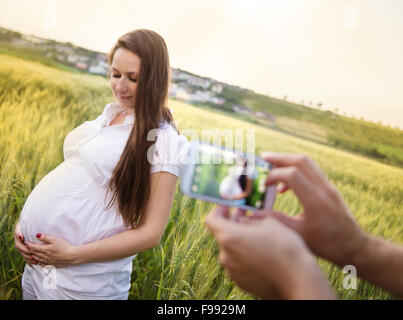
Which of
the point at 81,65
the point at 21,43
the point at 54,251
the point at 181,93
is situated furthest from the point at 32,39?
the point at 54,251

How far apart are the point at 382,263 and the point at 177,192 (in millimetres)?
923

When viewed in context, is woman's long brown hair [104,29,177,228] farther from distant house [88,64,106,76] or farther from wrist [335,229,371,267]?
distant house [88,64,106,76]

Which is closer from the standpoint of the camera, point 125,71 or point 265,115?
point 125,71

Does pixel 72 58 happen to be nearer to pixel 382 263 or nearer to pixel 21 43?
pixel 21 43

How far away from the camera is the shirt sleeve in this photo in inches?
31.8

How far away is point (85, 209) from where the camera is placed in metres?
0.84

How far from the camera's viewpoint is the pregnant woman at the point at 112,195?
0.81 meters

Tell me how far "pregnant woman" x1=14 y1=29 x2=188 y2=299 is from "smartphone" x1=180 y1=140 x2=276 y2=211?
264mm

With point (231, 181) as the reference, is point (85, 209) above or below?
below

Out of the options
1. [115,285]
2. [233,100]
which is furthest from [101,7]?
[115,285]

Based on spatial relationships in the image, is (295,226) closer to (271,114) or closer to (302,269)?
(302,269)

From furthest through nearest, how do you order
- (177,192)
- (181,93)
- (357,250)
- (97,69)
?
(97,69) → (181,93) → (177,192) → (357,250)
